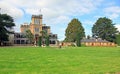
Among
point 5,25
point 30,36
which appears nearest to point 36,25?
point 30,36

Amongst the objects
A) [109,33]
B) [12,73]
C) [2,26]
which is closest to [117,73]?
[12,73]

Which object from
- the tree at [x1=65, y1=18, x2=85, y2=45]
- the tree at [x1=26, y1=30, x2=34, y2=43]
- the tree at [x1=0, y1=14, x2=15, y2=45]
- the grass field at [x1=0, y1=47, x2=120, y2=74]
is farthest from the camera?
the tree at [x1=26, y1=30, x2=34, y2=43]

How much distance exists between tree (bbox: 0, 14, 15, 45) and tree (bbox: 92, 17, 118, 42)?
1909 inches

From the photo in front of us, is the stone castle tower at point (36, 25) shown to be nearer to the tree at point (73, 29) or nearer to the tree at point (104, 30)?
the tree at point (73, 29)

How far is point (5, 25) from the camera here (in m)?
94.0

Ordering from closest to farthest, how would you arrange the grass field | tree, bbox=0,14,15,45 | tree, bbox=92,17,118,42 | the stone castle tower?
the grass field
tree, bbox=0,14,15,45
tree, bbox=92,17,118,42
the stone castle tower

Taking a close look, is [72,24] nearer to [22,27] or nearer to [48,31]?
[48,31]

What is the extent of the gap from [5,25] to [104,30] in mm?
52667

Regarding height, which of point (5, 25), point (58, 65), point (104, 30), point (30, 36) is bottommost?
point (58, 65)

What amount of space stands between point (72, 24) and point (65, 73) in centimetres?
10499

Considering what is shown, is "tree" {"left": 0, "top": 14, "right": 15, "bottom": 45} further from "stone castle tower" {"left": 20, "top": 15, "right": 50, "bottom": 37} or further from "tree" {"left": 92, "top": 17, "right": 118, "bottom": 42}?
"tree" {"left": 92, "top": 17, "right": 118, "bottom": 42}

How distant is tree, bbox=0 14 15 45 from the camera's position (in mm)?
90088

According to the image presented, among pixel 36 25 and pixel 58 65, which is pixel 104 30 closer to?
pixel 36 25

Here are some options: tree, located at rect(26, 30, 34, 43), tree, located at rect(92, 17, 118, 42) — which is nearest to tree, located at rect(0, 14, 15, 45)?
tree, located at rect(26, 30, 34, 43)
